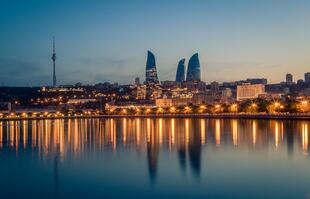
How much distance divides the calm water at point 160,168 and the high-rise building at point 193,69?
312 ft

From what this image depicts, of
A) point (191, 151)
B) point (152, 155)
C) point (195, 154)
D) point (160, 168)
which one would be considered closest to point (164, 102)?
point (191, 151)

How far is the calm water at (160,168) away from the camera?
37.3 ft

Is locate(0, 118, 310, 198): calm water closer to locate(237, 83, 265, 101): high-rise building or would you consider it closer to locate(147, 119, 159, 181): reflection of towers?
locate(147, 119, 159, 181): reflection of towers

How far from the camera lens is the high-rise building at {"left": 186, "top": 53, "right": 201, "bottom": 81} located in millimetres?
117250

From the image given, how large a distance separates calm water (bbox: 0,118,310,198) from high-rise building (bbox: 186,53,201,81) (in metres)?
95.0

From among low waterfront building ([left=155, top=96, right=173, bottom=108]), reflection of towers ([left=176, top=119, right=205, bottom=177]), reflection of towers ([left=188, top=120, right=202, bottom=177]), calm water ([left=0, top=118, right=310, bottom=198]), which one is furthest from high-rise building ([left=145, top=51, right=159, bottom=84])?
calm water ([left=0, top=118, right=310, bottom=198])

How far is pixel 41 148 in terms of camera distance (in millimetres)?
20641

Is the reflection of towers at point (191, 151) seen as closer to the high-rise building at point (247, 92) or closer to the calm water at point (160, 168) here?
the calm water at point (160, 168)

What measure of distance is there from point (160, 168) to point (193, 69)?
10391 centimetres

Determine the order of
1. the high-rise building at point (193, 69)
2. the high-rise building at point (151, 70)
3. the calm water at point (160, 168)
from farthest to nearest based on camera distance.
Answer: the high-rise building at point (193, 69), the high-rise building at point (151, 70), the calm water at point (160, 168)

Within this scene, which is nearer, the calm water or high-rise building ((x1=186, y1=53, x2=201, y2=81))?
the calm water

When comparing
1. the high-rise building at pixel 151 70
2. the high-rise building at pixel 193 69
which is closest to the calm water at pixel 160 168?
the high-rise building at pixel 151 70

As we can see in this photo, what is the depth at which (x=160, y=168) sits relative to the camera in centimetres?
1462

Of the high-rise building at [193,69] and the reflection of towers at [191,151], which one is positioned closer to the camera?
the reflection of towers at [191,151]
